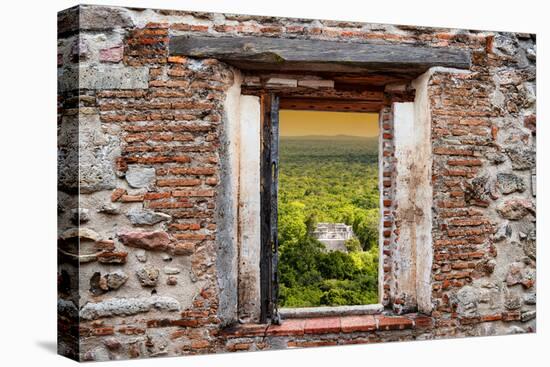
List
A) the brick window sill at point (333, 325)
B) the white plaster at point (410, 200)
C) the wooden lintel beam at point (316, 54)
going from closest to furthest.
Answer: the wooden lintel beam at point (316, 54) → the brick window sill at point (333, 325) → the white plaster at point (410, 200)

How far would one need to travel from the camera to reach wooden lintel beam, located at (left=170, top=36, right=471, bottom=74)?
222 inches

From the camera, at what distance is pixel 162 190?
554cm

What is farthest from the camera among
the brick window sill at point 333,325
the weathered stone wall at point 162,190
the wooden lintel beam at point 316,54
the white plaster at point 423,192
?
the white plaster at point 423,192

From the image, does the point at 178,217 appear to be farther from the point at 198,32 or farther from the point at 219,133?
the point at 198,32

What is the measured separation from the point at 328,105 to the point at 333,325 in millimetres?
1586

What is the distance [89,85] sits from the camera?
17.8 feet

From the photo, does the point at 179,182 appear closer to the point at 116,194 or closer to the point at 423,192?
the point at 116,194

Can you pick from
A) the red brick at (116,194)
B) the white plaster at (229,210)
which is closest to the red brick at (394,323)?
the white plaster at (229,210)

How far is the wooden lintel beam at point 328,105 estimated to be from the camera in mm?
6168

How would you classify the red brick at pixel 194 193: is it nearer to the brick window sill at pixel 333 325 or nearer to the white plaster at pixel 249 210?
the white plaster at pixel 249 210

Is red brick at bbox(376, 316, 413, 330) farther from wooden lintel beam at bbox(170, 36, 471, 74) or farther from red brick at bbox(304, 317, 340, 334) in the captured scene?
wooden lintel beam at bbox(170, 36, 471, 74)

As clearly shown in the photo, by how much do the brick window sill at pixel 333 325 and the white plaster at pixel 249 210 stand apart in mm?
154

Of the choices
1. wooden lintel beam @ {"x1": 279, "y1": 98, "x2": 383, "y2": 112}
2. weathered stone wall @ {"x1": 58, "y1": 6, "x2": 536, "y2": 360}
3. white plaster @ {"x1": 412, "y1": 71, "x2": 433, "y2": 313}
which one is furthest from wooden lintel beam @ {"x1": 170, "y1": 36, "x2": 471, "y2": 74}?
wooden lintel beam @ {"x1": 279, "y1": 98, "x2": 383, "y2": 112}

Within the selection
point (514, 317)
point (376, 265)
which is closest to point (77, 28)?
point (376, 265)
